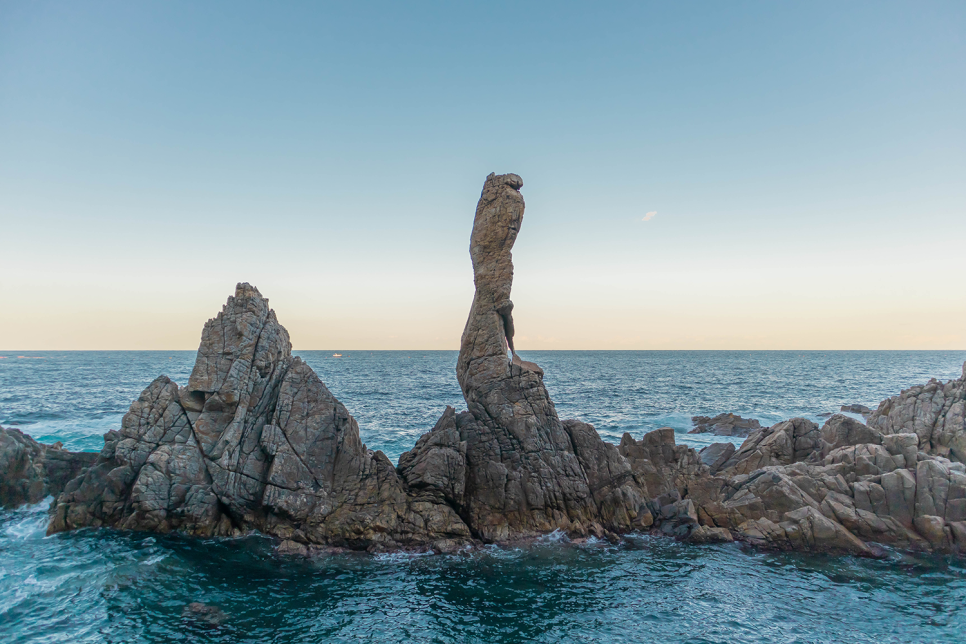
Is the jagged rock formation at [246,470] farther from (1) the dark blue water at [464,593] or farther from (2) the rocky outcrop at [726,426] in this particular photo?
(2) the rocky outcrop at [726,426]

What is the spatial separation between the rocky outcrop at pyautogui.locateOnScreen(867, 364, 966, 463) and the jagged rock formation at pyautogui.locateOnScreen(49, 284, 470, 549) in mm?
27523

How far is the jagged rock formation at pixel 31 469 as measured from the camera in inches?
944

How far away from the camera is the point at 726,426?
46.2 metres

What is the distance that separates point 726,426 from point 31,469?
165ft

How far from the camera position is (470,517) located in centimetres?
2267

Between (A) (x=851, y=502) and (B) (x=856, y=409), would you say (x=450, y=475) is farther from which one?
(B) (x=856, y=409)

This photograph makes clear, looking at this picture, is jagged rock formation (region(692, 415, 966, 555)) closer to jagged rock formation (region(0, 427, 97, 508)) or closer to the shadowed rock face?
the shadowed rock face

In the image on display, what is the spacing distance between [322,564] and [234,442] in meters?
6.93

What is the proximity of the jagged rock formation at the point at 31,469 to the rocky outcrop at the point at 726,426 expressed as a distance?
46.2 metres

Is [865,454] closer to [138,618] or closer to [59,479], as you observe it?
[138,618]

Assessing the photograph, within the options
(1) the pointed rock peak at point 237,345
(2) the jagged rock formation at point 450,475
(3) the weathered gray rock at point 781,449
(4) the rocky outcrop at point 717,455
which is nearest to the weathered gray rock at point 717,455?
(4) the rocky outcrop at point 717,455

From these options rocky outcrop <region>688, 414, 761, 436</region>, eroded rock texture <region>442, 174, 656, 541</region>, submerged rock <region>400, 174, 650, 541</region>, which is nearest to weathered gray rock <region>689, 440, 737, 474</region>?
submerged rock <region>400, 174, 650, 541</region>

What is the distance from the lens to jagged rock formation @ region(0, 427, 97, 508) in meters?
24.0

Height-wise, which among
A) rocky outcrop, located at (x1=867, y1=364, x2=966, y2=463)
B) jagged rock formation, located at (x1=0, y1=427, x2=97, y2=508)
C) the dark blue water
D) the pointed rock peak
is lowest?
the dark blue water
